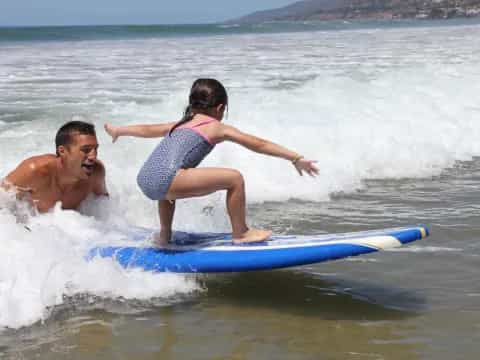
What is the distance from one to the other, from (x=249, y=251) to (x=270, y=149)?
59 cm

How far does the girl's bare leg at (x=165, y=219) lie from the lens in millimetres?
4383

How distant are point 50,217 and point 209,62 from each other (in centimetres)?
1328

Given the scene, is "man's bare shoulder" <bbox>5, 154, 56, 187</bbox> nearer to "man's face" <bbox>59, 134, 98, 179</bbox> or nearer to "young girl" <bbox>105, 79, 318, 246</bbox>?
"man's face" <bbox>59, 134, 98, 179</bbox>

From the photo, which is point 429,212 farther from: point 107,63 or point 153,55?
point 153,55

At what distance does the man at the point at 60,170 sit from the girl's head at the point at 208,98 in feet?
2.12

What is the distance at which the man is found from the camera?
4375mm

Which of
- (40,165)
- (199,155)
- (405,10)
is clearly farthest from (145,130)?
(405,10)

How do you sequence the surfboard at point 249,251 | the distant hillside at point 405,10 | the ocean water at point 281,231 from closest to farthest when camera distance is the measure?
1. the ocean water at point 281,231
2. the surfboard at point 249,251
3. the distant hillside at point 405,10

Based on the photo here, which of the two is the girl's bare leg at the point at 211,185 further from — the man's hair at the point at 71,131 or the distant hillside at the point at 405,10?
the distant hillside at the point at 405,10

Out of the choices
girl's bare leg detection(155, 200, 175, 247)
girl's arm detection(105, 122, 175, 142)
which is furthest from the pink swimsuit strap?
girl's bare leg detection(155, 200, 175, 247)

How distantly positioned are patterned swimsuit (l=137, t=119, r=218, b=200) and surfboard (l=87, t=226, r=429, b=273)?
1.22ft

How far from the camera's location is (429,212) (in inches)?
230

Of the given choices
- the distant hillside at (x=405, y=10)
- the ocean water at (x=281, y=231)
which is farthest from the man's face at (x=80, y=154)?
the distant hillside at (x=405, y=10)

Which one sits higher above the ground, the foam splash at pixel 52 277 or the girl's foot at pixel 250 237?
the girl's foot at pixel 250 237
